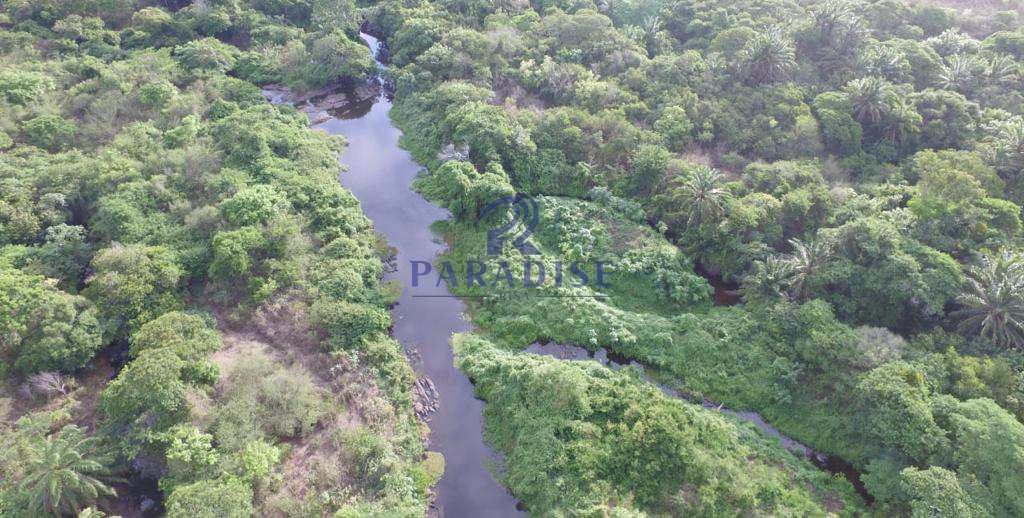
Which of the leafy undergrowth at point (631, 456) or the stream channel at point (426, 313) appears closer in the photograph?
the leafy undergrowth at point (631, 456)

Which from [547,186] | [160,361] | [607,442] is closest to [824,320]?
[607,442]

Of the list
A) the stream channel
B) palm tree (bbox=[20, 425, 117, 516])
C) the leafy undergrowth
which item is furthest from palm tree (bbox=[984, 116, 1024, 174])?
palm tree (bbox=[20, 425, 117, 516])

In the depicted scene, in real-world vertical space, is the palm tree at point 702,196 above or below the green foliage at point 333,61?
below

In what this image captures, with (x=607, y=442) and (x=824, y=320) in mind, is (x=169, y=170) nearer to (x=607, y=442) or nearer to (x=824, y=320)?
(x=607, y=442)

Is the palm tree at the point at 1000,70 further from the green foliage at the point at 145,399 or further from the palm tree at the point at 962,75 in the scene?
the green foliage at the point at 145,399

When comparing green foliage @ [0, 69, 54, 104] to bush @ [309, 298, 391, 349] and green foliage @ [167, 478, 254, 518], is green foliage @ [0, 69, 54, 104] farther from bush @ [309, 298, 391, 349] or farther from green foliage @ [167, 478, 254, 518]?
green foliage @ [167, 478, 254, 518]

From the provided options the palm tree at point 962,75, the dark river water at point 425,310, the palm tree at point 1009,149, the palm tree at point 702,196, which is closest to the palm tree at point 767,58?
the palm tree at point 962,75
